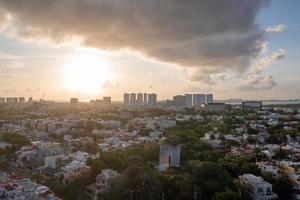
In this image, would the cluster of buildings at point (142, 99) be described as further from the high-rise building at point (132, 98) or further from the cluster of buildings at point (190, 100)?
the cluster of buildings at point (190, 100)

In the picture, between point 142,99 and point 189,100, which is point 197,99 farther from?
point 142,99

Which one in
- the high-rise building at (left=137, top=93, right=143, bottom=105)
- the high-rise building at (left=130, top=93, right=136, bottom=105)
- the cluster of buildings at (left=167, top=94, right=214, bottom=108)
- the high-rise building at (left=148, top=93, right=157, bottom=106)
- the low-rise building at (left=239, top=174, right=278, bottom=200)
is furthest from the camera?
the high-rise building at (left=130, top=93, right=136, bottom=105)

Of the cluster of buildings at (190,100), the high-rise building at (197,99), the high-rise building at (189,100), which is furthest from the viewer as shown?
the high-rise building at (197,99)

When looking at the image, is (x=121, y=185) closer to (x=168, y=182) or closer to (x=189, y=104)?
(x=168, y=182)

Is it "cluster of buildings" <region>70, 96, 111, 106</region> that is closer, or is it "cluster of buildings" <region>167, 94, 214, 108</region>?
"cluster of buildings" <region>167, 94, 214, 108</region>

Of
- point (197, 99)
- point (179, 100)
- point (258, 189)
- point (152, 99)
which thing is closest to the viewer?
point (258, 189)

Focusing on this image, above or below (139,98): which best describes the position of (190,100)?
below

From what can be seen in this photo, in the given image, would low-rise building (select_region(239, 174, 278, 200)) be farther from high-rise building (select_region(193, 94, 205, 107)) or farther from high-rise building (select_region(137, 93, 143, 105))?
high-rise building (select_region(193, 94, 205, 107))

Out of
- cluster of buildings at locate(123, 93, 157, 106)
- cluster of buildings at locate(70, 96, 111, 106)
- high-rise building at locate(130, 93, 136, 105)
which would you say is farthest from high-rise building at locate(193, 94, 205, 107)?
cluster of buildings at locate(70, 96, 111, 106)

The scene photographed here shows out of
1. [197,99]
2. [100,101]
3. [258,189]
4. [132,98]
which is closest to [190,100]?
[197,99]

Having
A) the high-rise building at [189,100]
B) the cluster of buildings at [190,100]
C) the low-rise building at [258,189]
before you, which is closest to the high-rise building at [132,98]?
the cluster of buildings at [190,100]

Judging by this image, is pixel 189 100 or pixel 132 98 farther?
pixel 132 98
